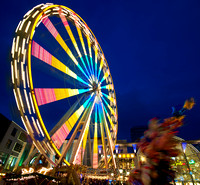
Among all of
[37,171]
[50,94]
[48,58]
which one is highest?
[48,58]

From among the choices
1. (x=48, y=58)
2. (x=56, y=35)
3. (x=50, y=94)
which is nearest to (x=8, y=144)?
(x=50, y=94)

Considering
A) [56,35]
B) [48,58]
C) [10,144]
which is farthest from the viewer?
[10,144]

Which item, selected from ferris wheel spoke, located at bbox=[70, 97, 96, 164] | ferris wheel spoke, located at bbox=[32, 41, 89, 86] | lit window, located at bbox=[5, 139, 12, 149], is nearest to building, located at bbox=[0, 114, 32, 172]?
lit window, located at bbox=[5, 139, 12, 149]

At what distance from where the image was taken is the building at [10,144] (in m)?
22.4

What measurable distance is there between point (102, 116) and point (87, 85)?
10.4ft

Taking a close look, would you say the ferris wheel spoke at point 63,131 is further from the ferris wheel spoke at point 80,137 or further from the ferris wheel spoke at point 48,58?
the ferris wheel spoke at point 48,58

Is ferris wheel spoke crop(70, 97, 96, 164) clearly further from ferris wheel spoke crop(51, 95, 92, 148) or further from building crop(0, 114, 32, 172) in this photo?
building crop(0, 114, 32, 172)

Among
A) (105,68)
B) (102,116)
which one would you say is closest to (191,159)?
(102,116)

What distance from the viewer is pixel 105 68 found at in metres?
17.2

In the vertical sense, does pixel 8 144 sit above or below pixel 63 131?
above

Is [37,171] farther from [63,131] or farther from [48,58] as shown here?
[48,58]

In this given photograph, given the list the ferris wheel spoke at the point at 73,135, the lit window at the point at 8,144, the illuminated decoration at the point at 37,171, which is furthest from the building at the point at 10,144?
the illuminated decoration at the point at 37,171

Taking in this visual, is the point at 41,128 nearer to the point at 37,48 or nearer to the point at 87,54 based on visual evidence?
the point at 37,48

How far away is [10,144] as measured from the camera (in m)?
23.8
